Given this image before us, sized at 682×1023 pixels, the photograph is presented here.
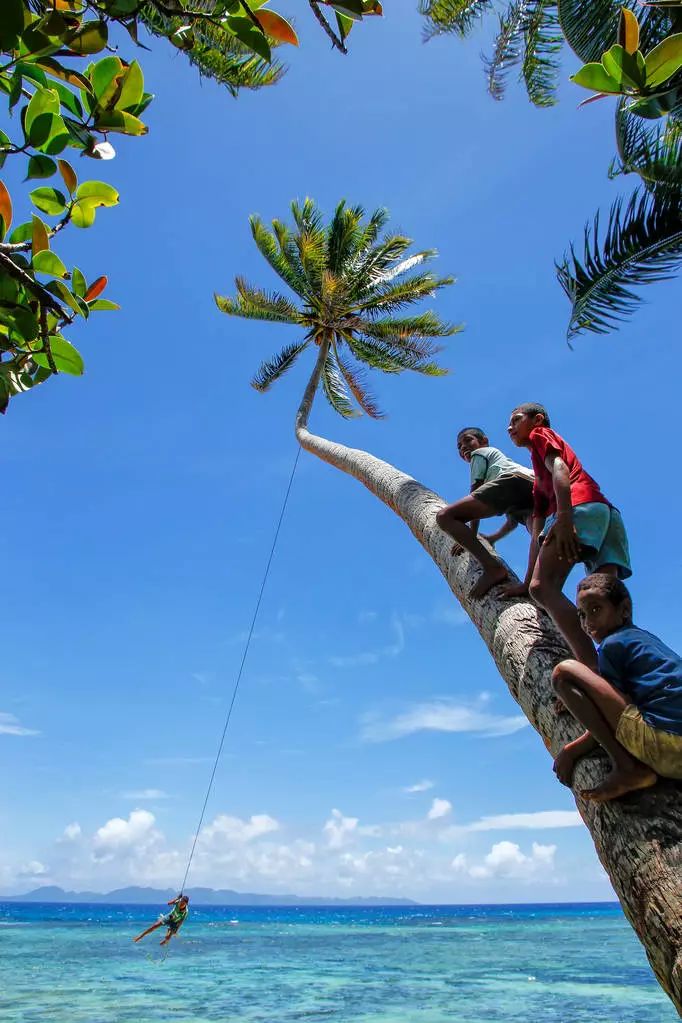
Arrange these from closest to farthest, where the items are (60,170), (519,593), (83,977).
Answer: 1. (60,170)
2. (519,593)
3. (83,977)

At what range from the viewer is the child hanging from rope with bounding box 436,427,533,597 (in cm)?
329

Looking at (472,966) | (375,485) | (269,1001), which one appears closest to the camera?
(375,485)

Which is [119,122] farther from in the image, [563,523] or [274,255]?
[274,255]

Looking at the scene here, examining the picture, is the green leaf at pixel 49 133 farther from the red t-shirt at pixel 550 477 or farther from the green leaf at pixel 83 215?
the red t-shirt at pixel 550 477

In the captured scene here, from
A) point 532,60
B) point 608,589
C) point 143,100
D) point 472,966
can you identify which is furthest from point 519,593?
point 472,966

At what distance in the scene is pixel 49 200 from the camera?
188 cm

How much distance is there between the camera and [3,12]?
4.72 ft

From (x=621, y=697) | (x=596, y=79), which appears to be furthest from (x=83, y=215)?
(x=621, y=697)

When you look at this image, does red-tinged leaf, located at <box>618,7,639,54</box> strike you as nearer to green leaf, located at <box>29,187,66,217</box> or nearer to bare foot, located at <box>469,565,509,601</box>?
green leaf, located at <box>29,187,66,217</box>

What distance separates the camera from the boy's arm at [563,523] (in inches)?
108

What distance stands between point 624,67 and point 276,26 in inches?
34.6

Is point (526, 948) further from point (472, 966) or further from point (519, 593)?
point (519, 593)

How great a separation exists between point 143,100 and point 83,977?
23.0 metres

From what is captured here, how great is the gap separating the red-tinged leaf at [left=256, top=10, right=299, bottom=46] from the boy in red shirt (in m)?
1.86
